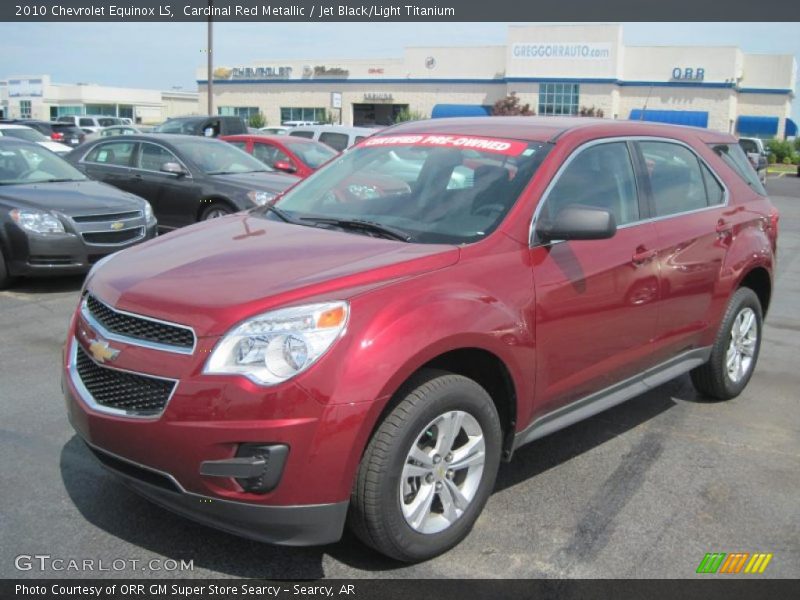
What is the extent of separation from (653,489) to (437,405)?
5.14ft

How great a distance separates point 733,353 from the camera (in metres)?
5.45

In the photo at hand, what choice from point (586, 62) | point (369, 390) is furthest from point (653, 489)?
point (586, 62)

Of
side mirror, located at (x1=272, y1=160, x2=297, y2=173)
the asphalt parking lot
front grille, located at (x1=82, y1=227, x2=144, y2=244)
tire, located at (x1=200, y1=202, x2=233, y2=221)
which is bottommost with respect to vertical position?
the asphalt parking lot

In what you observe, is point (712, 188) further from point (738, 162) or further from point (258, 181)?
point (258, 181)

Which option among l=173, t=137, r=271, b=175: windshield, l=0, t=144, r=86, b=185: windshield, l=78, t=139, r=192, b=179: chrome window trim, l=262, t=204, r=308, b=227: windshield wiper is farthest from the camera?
l=173, t=137, r=271, b=175: windshield

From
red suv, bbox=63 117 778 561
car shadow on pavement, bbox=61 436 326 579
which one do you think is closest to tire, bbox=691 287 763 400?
red suv, bbox=63 117 778 561

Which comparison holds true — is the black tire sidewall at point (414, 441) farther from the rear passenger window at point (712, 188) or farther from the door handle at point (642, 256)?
the rear passenger window at point (712, 188)

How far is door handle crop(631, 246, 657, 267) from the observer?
4285mm

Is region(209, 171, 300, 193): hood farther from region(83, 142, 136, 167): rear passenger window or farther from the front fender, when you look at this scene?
the front fender

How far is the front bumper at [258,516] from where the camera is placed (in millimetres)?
2891

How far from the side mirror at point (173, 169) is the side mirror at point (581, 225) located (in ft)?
25.5

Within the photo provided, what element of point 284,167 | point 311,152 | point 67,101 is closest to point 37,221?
point 284,167

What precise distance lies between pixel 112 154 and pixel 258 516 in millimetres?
10084

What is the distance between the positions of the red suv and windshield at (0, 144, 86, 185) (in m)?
5.50
